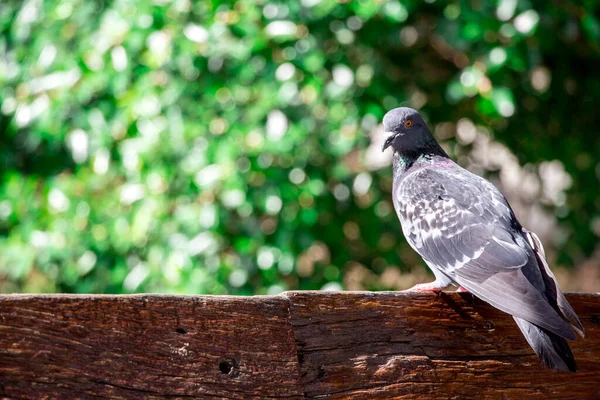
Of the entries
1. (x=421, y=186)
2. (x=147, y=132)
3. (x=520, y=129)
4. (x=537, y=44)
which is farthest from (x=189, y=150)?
(x=520, y=129)

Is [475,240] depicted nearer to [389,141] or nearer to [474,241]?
[474,241]

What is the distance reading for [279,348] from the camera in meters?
1.56

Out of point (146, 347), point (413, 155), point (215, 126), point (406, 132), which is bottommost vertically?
point (215, 126)

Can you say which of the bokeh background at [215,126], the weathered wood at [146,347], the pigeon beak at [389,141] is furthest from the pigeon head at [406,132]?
the weathered wood at [146,347]

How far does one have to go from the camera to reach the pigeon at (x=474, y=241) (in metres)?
1.87

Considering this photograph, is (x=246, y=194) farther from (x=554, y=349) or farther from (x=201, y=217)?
(x=554, y=349)

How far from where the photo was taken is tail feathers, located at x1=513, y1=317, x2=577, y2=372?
1771mm

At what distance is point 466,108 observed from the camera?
4.58 meters

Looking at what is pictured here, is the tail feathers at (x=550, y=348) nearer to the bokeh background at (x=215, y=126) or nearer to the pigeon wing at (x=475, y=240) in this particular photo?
the pigeon wing at (x=475, y=240)

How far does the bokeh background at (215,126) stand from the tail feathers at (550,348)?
1.84 m

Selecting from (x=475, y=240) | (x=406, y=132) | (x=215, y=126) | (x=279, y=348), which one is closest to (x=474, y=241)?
(x=475, y=240)

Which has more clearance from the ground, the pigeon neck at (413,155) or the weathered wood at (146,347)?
the weathered wood at (146,347)

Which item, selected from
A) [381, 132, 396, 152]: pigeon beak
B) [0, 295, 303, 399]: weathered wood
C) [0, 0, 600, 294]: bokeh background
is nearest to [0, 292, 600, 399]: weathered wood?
[0, 295, 303, 399]: weathered wood

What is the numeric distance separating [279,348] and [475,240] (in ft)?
3.82
